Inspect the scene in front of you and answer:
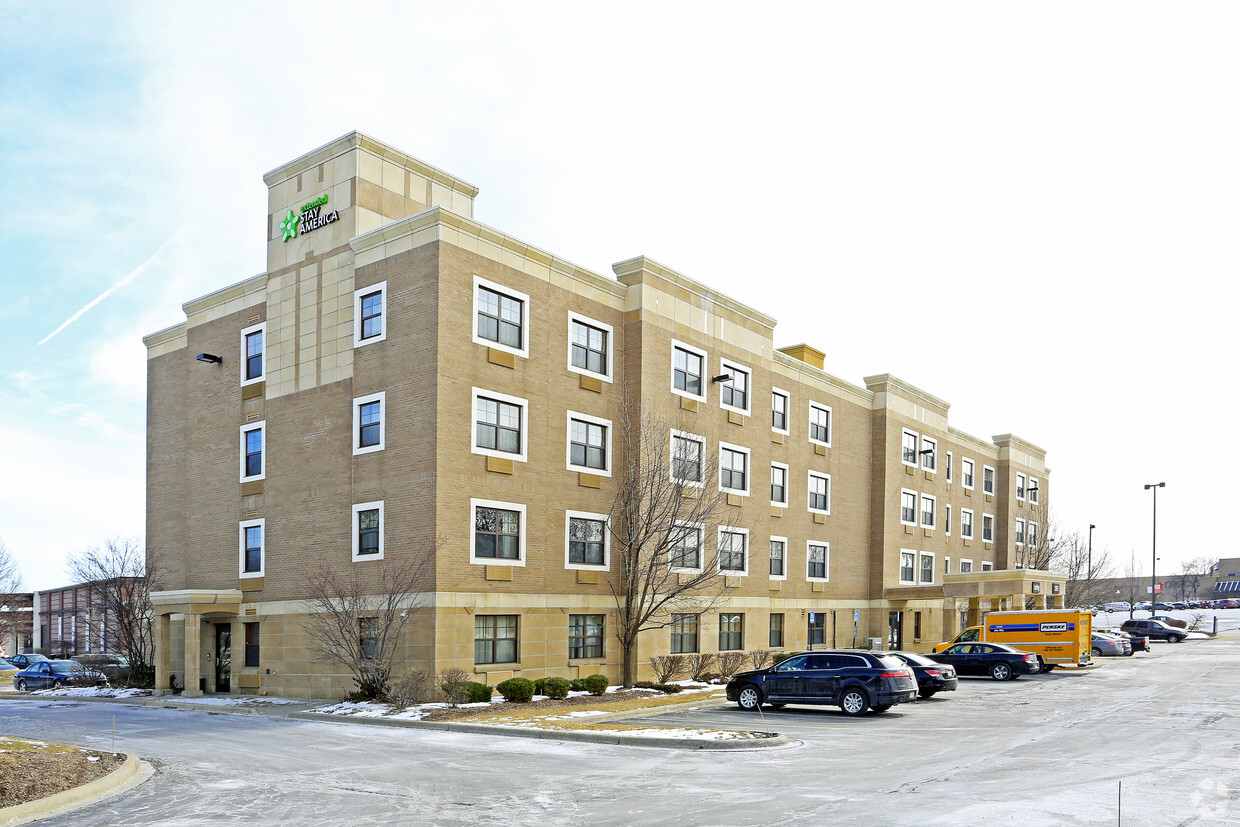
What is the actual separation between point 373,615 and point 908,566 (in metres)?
35.5

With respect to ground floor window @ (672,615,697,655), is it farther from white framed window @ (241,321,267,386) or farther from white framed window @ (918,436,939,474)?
white framed window @ (918,436,939,474)

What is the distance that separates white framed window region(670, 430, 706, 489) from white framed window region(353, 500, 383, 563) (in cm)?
1019

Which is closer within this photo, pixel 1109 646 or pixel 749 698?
pixel 749 698

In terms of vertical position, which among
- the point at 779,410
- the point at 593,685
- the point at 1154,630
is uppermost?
the point at 779,410

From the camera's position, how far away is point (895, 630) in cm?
5506

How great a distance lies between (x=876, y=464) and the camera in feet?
180

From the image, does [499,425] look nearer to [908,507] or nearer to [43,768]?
[43,768]

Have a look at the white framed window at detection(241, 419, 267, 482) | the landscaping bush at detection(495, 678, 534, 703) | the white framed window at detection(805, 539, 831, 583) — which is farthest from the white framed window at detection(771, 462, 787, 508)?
the white framed window at detection(241, 419, 267, 482)

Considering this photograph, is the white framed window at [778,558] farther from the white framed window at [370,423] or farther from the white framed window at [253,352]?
the white framed window at [253,352]

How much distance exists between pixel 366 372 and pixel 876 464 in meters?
31.6

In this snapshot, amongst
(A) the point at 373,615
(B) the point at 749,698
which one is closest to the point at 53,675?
(A) the point at 373,615

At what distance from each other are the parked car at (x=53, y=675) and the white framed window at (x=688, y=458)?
971 inches

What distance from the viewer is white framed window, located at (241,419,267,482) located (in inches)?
1394

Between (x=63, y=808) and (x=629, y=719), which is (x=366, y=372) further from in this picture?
(x=63, y=808)
